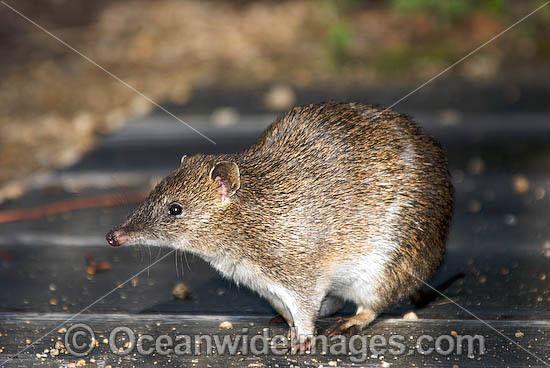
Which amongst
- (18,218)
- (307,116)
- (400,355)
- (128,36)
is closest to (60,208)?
(18,218)

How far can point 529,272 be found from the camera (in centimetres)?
429

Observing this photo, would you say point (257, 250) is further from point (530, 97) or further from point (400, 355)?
point (530, 97)

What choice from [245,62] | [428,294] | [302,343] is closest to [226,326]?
[302,343]

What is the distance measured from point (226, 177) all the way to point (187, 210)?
0.24 metres

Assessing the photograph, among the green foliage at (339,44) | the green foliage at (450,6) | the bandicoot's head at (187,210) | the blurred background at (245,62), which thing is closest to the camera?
the bandicoot's head at (187,210)

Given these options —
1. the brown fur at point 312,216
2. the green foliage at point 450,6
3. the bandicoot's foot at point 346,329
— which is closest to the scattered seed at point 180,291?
the brown fur at point 312,216

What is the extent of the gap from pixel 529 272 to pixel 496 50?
16.2 feet

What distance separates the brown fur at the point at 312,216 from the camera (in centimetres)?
351

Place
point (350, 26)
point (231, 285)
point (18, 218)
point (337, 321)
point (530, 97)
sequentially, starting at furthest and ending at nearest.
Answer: point (350, 26)
point (530, 97)
point (18, 218)
point (231, 285)
point (337, 321)

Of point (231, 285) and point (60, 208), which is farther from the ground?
point (60, 208)

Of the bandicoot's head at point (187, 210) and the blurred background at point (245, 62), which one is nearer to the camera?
the bandicoot's head at point (187, 210)

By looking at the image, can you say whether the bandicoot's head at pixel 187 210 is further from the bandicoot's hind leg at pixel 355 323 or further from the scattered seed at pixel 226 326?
the bandicoot's hind leg at pixel 355 323

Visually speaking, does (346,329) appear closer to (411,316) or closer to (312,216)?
(411,316)

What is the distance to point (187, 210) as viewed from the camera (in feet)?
11.6
